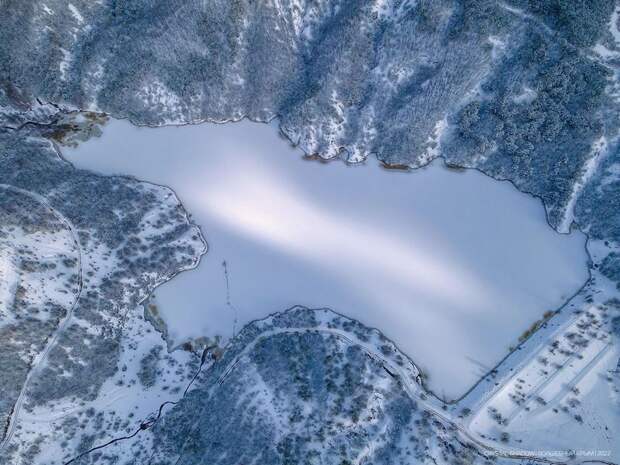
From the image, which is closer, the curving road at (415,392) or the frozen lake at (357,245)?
the curving road at (415,392)

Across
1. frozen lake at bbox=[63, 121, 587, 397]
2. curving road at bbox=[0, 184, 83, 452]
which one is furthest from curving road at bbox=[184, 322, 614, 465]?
curving road at bbox=[0, 184, 83, 452]

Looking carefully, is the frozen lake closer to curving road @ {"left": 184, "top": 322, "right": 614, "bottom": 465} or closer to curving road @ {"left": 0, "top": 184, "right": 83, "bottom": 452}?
curving road @ {"left": 184, "top": 322, "right": 614, "bottom": 465}

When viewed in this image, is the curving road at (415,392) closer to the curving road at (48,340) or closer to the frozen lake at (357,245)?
the frozen lake at (357,245)

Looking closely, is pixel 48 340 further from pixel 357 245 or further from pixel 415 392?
pixel 415 392

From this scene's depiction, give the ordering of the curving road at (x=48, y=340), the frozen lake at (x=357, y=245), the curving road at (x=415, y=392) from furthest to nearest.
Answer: the frozen lake at (x=357, y=245) < the curving road at (x=415, y=392) < the curving road at (x=48, y=340)

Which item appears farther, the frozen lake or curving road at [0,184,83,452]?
the frozen lake

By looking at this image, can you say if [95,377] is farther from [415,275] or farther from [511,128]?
[511,128]

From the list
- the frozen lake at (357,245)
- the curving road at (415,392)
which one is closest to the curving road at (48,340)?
the frozen lake at (357,245)

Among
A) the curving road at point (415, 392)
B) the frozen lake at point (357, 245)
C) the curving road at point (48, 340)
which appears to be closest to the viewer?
the curving road at point (48, 340)

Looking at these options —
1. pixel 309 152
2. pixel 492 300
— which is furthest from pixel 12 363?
pixel 492 300
